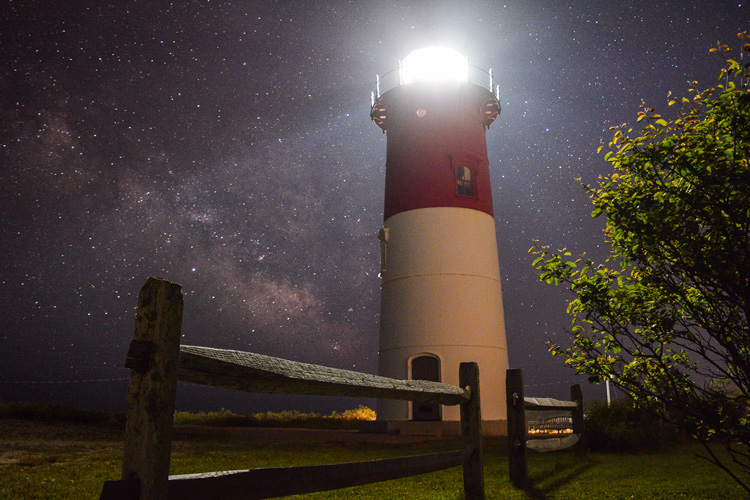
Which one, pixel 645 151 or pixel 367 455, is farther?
pixel 367 455

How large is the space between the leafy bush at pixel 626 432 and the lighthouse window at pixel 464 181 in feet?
29.5

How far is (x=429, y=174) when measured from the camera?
1939cm

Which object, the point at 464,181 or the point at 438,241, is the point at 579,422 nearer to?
the point at 438,241

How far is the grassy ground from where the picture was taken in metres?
6.55

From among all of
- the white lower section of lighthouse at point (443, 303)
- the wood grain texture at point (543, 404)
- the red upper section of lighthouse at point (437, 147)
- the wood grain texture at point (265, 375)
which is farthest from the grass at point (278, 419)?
the wood grain texture at point (265, 375)

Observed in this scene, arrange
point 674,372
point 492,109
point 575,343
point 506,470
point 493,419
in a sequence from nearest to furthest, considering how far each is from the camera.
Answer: point 674,372, point 575,343, point 506,470, point 493,419, point 492,109

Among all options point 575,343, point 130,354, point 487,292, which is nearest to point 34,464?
point 130,354

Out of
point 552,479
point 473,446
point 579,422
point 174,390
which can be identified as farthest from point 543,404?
point 174,390

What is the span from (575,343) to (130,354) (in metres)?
4.42

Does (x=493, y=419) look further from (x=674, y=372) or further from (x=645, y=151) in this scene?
(x=645, y=151)

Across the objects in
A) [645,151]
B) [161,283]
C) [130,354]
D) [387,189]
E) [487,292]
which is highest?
[387,189]

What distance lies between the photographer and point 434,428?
54.3 ft

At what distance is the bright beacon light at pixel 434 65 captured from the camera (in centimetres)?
2108

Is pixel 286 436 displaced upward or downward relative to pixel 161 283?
downward
